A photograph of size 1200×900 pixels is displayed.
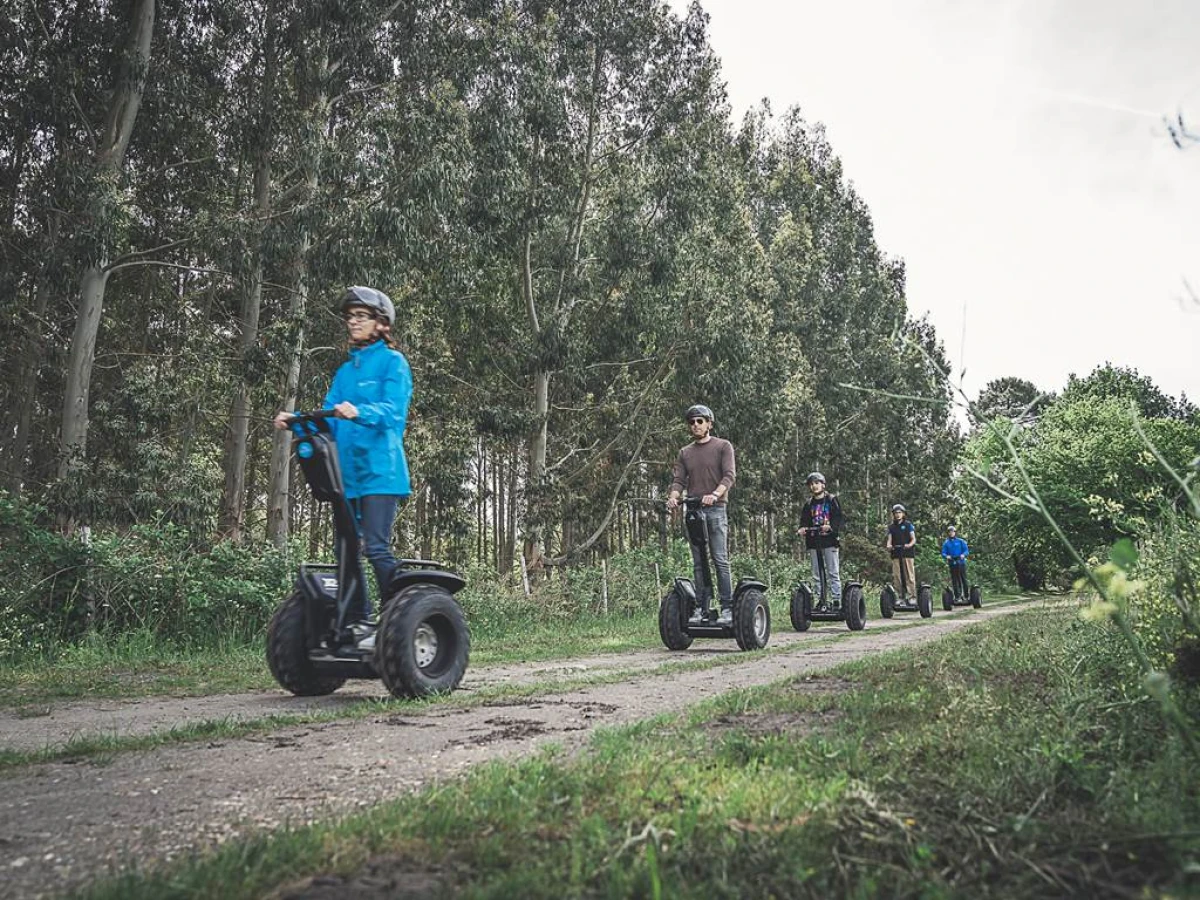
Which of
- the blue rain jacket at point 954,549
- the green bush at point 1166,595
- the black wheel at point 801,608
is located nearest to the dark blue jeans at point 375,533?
the green bush at point 1166,595

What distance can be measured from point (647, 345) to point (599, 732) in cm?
1878

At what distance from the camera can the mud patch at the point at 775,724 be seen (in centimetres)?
319

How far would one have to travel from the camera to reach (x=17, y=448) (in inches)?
838

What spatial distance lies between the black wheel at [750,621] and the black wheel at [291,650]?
14.4ft

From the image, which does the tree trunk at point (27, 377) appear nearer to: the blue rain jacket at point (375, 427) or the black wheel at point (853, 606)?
the black wheel at point (853, 606)

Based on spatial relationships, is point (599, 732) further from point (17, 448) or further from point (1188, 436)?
point (1188, 436)

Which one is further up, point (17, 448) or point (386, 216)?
point (386, 216)

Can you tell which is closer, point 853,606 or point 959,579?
point 853,606

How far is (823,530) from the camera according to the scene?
40.8ft

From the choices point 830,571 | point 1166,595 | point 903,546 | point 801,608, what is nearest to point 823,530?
point 830,571

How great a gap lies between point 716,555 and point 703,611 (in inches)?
22.9

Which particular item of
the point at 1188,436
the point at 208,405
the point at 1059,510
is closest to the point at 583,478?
the point at 208,405

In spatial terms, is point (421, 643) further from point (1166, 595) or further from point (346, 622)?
point (1166, 595)

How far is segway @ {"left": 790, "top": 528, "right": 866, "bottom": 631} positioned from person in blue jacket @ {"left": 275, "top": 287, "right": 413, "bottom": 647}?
8.08m
